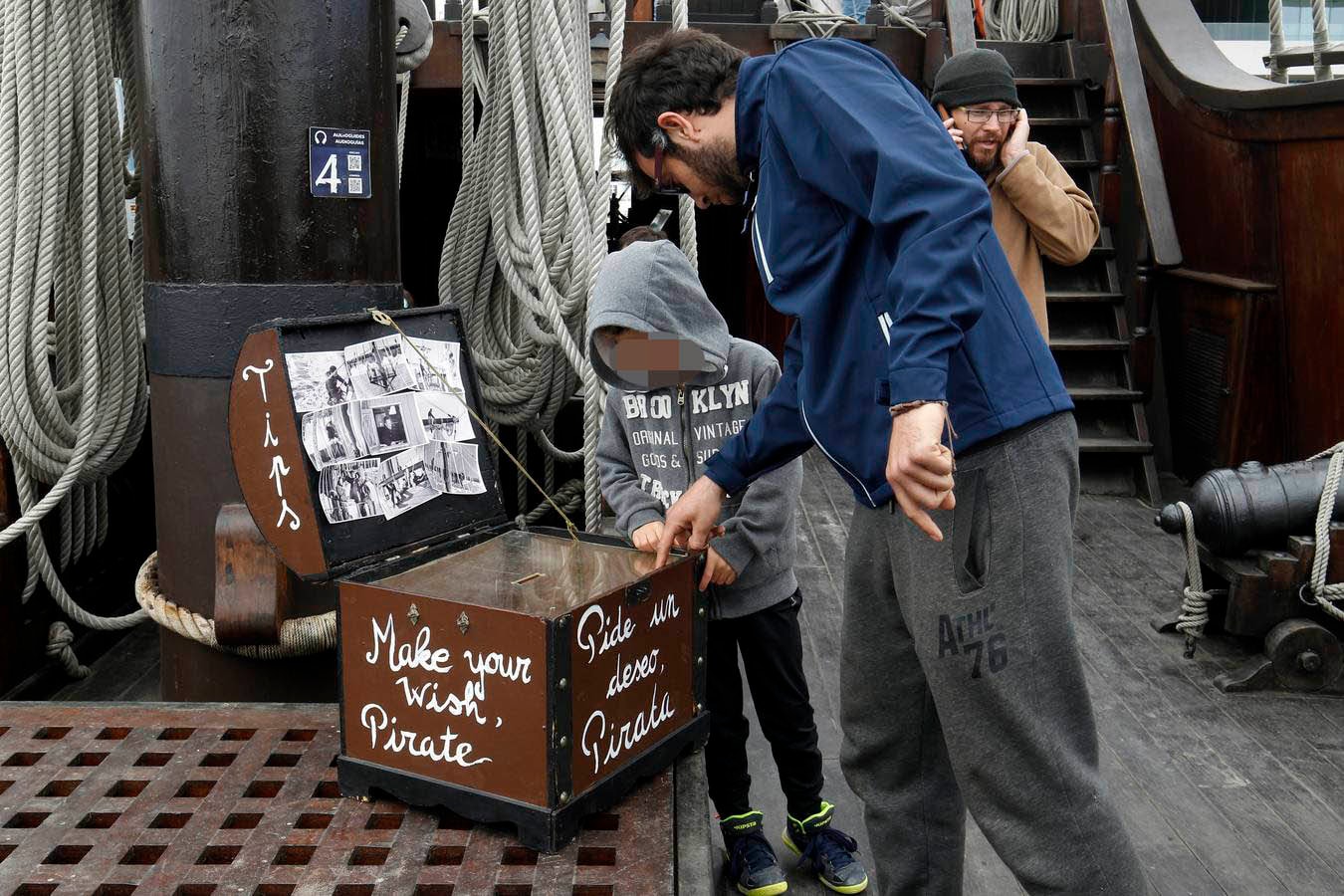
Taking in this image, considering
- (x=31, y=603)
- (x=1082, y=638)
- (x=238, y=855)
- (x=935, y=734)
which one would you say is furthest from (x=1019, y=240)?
(x=31, y=603)

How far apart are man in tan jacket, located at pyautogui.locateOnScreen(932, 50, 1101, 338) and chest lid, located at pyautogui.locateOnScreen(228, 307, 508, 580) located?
1.83 metres

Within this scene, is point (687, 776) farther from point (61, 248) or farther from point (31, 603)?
point (31, 603)

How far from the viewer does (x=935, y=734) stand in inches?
77.7

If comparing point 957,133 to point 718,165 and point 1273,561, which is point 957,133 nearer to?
point 1273,561

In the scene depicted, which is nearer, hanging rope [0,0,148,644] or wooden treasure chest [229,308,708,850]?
wooden treasure chest [229,308,708,850]

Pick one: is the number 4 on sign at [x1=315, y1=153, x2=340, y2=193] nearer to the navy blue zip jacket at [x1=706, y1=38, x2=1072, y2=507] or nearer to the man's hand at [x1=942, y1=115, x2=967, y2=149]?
the navy blue zip jacket at [x1=706, y1=38, x2=1072, y2=507]

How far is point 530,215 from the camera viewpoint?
9.91 feet

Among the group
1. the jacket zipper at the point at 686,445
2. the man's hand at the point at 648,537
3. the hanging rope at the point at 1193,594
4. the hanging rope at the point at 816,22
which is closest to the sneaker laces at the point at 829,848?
the jacket zipper at the point at 686,445

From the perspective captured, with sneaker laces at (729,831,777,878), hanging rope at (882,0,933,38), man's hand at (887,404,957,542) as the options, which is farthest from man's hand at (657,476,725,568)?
hanging rope at (882,0,933,38)

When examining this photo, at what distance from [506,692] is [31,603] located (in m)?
2.38

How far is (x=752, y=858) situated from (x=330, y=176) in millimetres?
1504

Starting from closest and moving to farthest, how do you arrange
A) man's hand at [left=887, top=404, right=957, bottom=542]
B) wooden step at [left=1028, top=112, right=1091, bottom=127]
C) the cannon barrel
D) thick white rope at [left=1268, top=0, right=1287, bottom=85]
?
1. man's hand at [left=887, top=404, right=957, bottom=542]
2. the cannon barrel
3. thick white rope at [left=1268, top=0, right=1287, bottom=85]
4. wooden step at [left=1028, top=112, right=1091, bottom=127]

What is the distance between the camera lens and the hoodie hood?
234 cm

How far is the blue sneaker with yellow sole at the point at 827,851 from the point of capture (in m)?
2.46
